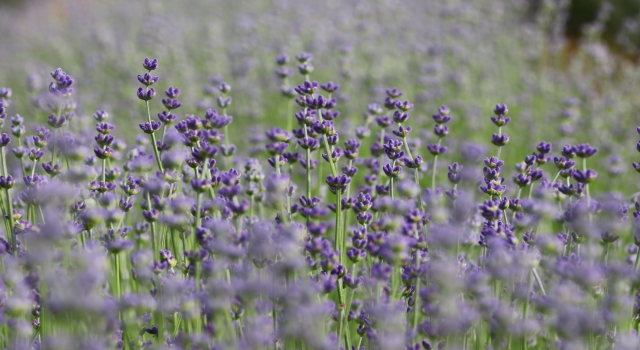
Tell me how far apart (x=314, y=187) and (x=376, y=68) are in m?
2.72

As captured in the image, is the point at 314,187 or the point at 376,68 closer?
the point at 314,187

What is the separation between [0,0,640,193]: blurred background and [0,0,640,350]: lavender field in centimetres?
4

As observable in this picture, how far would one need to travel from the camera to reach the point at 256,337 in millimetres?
1217

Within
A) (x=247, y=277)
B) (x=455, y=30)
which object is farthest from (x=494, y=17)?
(x=247, y=277)

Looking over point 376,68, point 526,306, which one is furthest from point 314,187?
point 376,68

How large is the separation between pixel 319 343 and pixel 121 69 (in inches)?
199

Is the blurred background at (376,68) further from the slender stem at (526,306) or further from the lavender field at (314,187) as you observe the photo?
the slender stem at (526,306)

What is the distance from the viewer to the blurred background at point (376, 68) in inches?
201

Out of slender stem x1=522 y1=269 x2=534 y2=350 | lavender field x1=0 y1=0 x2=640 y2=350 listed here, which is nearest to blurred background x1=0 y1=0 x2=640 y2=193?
lavender field x1=0 y1=0 x2=640 y2=350

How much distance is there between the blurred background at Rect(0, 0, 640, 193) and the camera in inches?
201

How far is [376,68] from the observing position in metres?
6.07

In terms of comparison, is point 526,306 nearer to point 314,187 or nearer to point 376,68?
point 314,187

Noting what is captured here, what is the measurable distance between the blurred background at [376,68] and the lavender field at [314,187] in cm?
4

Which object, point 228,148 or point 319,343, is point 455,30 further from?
point 319,343
